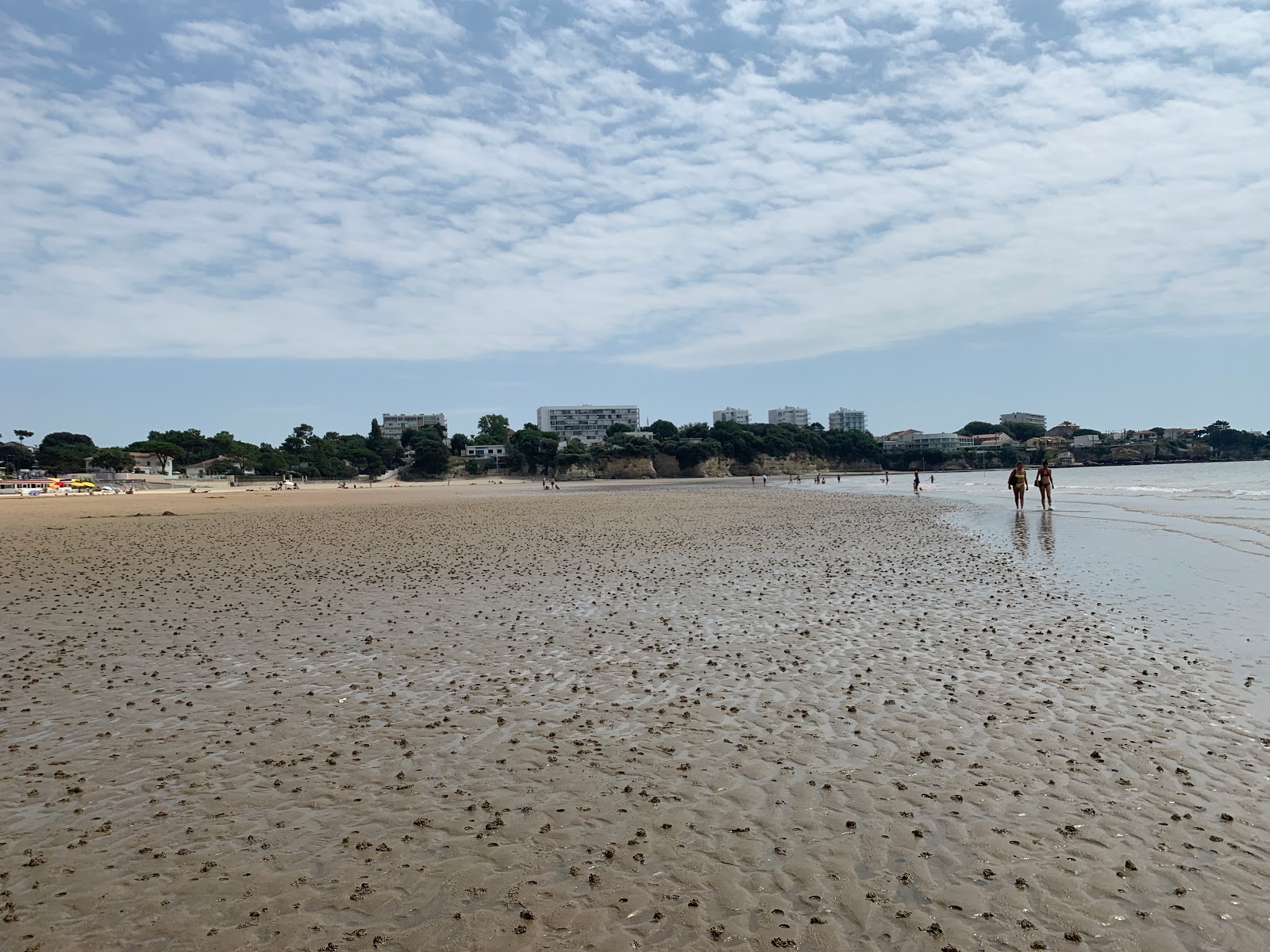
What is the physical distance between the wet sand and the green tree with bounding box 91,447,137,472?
134342 millimetres

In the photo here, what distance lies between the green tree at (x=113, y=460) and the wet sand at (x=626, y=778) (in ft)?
441

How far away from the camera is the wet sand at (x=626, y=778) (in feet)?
15.6

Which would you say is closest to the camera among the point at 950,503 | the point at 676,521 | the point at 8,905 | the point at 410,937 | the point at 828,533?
the point at 410,937

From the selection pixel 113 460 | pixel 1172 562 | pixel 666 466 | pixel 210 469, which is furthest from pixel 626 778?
pixel 666 466

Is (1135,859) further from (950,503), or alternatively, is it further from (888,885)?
(950,503)

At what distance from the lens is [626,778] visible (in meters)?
6.84

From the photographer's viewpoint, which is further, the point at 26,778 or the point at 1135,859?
the point at 26,778

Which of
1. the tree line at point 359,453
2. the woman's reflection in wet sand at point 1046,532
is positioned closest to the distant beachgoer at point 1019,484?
the woman's reflection in wet sand at point 1046,532

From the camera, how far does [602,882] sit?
5137 mm

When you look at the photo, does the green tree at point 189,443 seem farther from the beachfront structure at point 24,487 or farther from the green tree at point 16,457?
the beachfront structure at point 24,487

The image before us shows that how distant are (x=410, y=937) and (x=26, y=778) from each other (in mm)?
4633

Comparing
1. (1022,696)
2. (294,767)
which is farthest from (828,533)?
(294,767)

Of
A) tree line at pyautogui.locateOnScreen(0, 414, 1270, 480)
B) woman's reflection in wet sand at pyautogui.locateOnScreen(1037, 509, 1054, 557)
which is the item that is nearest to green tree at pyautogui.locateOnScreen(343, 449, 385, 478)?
tree line at pyautogui.locateOnScreen(0, 414, 1270, 480)

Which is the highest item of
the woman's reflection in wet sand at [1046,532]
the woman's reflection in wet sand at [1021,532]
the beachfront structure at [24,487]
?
the beachfront structure at [24,487]
